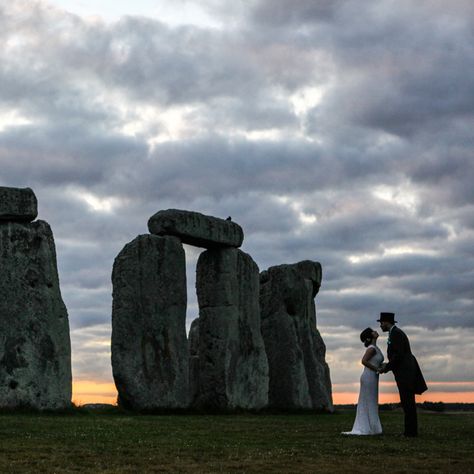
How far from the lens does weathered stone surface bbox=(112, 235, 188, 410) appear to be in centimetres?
2239

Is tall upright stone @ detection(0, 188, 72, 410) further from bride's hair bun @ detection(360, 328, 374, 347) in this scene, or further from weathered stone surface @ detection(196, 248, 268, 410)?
bride's hair bun @ detection(360, 328, 374, 347)

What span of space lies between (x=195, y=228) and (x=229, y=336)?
3079 mm

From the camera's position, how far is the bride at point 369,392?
16219mm

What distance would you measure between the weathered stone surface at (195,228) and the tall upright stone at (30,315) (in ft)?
10.3

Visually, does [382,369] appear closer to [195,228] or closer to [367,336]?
[367,336]

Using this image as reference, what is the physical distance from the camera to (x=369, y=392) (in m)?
16.3

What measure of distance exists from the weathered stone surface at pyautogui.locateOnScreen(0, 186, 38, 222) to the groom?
9050mm

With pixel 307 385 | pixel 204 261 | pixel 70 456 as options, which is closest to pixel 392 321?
pixel 70 456

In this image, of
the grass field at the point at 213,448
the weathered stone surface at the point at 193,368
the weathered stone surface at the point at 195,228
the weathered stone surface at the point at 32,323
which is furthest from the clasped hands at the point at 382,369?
the weathered stone surface at the point at 193,368

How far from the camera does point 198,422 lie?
19141mm

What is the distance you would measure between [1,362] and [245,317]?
25.1 ft

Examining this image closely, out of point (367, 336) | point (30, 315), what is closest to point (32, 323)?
point (30, 315)

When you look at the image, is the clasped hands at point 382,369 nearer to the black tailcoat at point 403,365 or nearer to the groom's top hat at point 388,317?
the black tailcoat at point 403,365

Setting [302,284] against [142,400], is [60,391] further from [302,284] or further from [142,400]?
[302,284]
